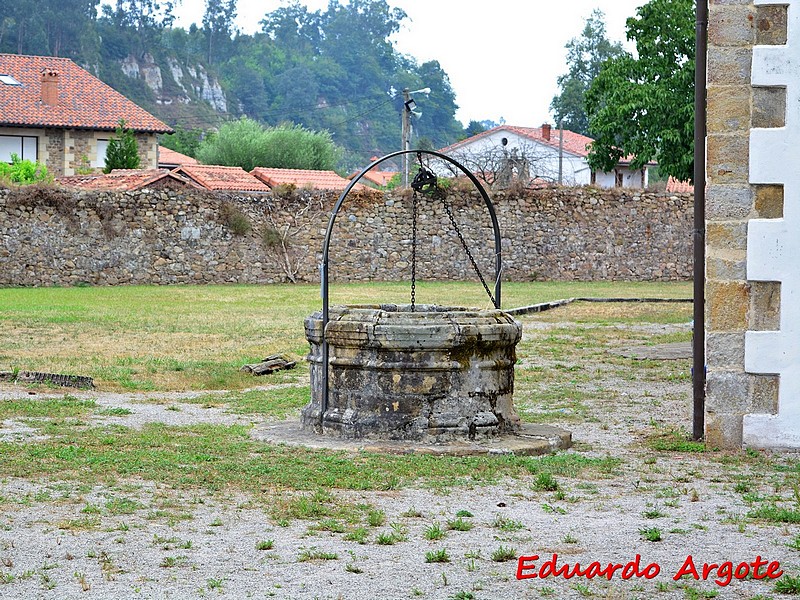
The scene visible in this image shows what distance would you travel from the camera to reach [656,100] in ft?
74.4

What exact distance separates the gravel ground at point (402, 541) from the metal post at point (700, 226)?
1.07m

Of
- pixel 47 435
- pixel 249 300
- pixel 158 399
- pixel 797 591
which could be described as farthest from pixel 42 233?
pixel 797 591

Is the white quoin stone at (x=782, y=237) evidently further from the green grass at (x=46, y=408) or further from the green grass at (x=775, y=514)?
the green grass at (x=46, y=408)

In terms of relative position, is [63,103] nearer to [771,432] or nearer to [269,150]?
[269,150]

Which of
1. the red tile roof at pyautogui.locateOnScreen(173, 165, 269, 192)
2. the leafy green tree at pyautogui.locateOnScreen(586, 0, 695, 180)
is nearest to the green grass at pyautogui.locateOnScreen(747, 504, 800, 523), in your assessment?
the leafy green tree at pyautogui.locateOnScreen(586, 0, 695, 180)

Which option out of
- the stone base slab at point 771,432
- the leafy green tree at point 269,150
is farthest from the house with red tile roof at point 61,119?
the stone base slab at point 771,432

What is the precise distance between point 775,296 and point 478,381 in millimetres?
1896

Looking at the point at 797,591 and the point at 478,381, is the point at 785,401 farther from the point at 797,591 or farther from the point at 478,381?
the point at 797,591

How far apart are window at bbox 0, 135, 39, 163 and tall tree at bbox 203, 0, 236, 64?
183 ft

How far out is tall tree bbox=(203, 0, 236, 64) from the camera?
101m

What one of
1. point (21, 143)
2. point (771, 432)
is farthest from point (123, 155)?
point (771, 432)

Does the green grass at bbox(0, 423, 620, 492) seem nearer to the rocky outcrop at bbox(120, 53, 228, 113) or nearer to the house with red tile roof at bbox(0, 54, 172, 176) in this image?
the house with red tile roof at bbox(0, 54, 172, 176)

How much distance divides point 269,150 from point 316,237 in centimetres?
2222

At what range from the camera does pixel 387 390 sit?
783cm
